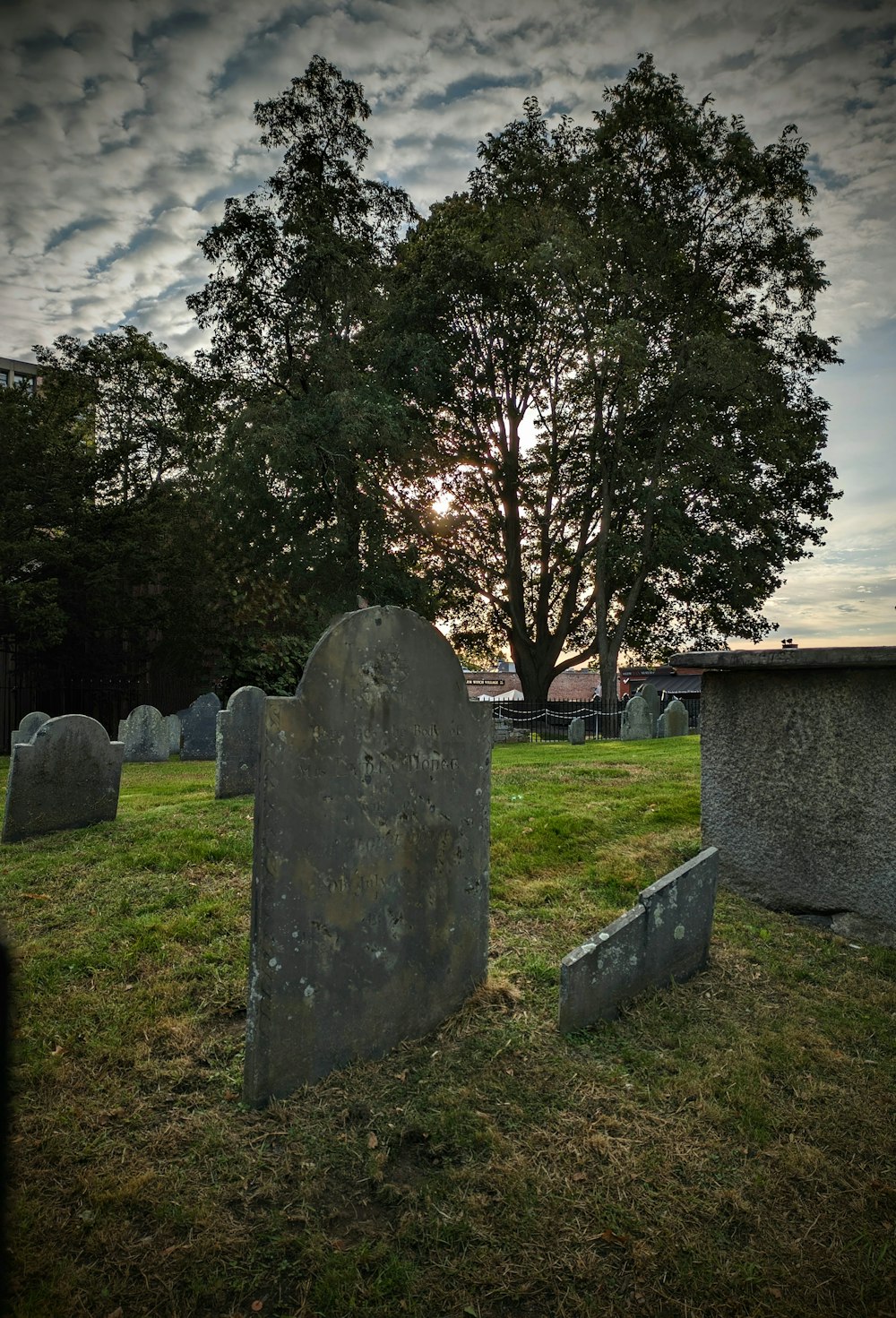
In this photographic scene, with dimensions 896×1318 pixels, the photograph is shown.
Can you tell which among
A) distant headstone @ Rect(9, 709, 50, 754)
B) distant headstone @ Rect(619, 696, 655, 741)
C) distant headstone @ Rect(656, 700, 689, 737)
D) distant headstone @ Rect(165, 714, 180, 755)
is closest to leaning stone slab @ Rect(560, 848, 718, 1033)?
Result: distant headstone @ Rect(9, 709, 50, 754)

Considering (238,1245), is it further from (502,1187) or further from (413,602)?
(413,602)

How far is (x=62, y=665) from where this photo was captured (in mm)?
20922

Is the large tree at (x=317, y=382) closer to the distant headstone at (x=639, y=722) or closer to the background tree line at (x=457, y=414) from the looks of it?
the background tree line at (x=457, y=414)

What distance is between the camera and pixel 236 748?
9234 mm

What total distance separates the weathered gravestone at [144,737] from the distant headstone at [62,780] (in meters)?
8.08

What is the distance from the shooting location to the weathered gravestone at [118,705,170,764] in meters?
15.2

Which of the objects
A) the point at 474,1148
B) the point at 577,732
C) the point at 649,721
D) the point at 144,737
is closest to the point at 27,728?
the point at 144,737

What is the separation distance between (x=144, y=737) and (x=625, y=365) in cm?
1431

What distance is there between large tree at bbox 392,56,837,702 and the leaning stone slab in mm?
15501

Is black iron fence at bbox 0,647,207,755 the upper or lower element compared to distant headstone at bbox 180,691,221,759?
upper

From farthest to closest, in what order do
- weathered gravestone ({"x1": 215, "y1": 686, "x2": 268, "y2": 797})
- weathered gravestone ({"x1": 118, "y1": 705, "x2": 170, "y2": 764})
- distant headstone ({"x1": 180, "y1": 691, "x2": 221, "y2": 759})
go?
distant headstone ({"x1": 180, "y1": 691, "x2": 221, "y2": 759}), weathered gravestone ({"x1": 118, "y1": 705, "x2": 170, "y2": 764}), weathered gravestone ({"x1": 215, "y1": 686, "x2": 268, "y2": 797})

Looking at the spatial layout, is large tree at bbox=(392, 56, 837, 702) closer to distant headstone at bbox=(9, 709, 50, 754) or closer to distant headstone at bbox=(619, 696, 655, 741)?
distant headstone at bbox=(619, 696, 655, 741)

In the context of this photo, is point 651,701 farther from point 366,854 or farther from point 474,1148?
point 474,1148

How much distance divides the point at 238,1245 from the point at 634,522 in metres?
21.7
